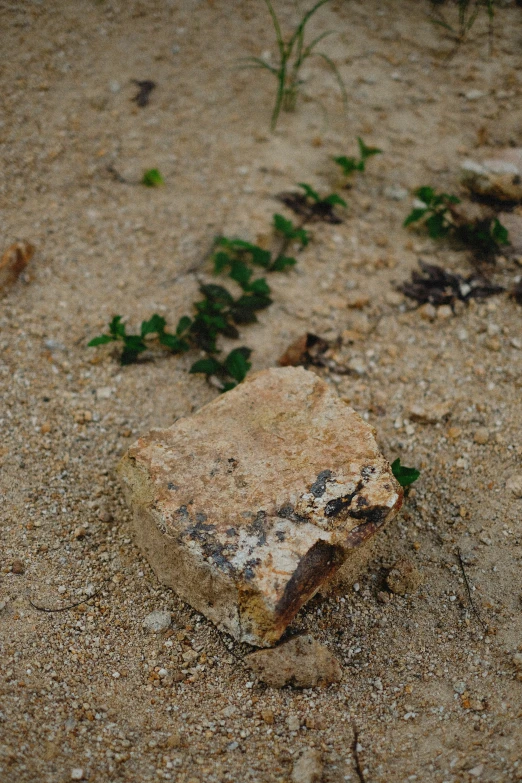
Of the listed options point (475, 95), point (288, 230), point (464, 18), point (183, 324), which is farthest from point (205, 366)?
point (464, 18)

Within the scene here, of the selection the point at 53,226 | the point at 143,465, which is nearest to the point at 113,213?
the point at 53,226

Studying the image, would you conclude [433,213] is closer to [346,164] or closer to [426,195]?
[426,195]

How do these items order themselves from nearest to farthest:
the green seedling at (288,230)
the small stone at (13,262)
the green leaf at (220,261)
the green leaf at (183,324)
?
1. the green leaf at (183,324)
2. the small stone at (13,262)
3. the green leaf at (220,261)
4. the green seedling at (288,230)

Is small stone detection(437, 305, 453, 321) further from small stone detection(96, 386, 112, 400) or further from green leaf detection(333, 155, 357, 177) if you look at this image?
small stone detection(96, 386, 112, 400)

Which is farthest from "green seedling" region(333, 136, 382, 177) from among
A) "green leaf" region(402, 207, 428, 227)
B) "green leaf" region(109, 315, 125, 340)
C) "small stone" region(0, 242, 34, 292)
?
"small stone" region(0, 242, 34, 292)

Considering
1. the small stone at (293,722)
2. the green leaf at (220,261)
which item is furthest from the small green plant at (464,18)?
the small stone at (293,722)

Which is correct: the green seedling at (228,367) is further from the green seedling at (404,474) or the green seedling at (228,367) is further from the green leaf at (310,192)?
the green leaf at (310,192)

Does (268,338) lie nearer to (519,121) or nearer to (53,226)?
(53,226)
